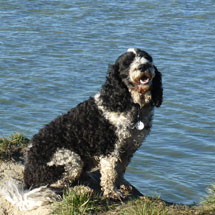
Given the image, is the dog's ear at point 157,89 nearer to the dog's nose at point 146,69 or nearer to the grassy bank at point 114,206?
the dog's nose at point 146,69

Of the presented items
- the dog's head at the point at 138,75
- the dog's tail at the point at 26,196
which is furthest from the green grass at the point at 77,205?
the dog's head at the point at 138,75

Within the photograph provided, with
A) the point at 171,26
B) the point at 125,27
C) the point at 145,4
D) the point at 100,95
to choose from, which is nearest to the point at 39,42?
the point at 125,27

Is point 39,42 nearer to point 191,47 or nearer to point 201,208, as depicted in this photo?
point 191,47

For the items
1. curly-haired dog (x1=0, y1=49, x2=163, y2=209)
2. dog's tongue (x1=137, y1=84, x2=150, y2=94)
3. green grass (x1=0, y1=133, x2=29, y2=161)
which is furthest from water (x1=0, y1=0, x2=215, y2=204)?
dog's tongue (x1=137, y1=84, x2=150, y2=94)

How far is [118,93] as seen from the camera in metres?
6.52

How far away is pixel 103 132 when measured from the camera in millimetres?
6629

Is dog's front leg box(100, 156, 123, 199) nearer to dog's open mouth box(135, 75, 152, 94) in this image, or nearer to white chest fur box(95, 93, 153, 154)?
white chest fur box(95, 93, 153, 154)

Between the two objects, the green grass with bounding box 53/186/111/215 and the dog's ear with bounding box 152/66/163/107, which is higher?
the dog's ear with bounding box 152/66/163/107

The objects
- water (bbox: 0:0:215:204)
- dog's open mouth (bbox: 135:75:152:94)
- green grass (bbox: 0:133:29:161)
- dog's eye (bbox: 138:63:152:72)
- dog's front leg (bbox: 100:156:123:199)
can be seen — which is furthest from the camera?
water (bbox: 0:0:215:204)

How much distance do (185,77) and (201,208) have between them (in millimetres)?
6939

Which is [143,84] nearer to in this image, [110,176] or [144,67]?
[144,67]

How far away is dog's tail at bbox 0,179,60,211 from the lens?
6484mm

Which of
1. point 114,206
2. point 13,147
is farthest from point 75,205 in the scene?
point 13,147

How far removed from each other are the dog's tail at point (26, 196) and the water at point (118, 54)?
8.29ft
